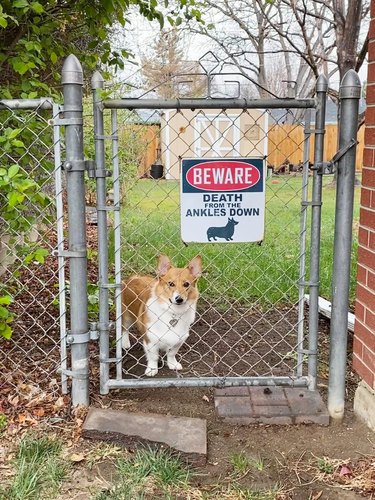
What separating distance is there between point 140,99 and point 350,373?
2096mm

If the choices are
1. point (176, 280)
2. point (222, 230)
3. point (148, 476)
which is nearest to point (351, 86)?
point (222, 230)

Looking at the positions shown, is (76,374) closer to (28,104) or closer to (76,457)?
(76,457)

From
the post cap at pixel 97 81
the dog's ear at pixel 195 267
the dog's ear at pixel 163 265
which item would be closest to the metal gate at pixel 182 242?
the post cap at pixel 97 81

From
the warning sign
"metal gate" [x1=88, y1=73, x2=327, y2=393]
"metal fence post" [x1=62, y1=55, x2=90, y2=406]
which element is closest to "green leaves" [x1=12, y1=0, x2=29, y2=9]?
"metal fence post" [x1=62, y1=55, x2=90, y2=406]

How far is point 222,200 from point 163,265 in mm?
716

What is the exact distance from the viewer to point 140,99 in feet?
8.89

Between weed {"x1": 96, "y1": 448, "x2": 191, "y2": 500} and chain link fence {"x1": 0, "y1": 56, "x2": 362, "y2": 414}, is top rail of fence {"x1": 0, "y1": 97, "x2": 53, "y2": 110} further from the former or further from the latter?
weed {"x1": 96, "y1": 448, "x2": 191, "y2": 500}

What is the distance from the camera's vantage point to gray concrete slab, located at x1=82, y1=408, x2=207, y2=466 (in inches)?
101

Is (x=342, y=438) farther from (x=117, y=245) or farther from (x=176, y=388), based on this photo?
(x=117, y=245)

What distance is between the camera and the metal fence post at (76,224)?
2.62 m

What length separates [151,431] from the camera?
2.67 metres

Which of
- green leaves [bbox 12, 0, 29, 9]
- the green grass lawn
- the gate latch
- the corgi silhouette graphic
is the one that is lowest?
the green grass lawn

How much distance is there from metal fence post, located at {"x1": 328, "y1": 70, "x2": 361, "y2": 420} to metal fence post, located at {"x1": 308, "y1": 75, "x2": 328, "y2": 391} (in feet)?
0.32

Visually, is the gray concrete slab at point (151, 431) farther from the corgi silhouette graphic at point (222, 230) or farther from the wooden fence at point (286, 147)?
the wooden fence at point (286, 147)
